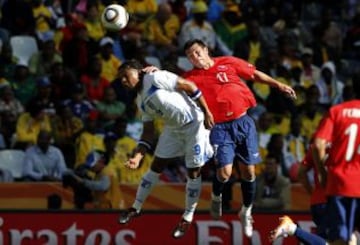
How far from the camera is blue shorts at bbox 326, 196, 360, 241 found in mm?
15305

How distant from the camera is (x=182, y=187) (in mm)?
21781

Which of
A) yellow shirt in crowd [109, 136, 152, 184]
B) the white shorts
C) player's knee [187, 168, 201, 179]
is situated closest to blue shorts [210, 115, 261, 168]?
the white shorts

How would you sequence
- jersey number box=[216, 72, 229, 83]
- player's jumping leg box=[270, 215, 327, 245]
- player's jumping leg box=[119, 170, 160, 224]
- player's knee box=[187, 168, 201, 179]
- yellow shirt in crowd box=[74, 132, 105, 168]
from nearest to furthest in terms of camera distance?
player's jumping leg box=[270, 215, 327, 245]
jersey number box=[216, 72, 229, 83]
player's knee box=[187, 168, 201, 179]
player's jumping leg box=[119, 170, 160, 224]
yellow shirt in crowd box=[74, 132, 105, 168]

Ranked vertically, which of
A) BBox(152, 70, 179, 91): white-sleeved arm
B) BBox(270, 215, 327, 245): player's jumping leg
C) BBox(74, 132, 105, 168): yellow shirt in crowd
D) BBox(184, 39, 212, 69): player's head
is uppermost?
BBox(184, 39, 212, 69): player's head

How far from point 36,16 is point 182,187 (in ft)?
16.1

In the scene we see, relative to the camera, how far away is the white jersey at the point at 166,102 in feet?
55.2

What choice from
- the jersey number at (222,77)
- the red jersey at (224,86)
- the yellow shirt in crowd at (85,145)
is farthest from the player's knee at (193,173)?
the yellow shirt in crowd at (85,145)

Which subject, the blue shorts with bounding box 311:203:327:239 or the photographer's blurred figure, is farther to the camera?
the photographer's blurred figure

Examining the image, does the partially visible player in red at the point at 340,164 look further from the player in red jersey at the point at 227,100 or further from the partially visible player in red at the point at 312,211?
the player in red jersey at the point at 227,100

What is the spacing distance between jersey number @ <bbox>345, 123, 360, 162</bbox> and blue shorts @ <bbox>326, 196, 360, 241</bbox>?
441 millimetres

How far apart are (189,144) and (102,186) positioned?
4135 mm

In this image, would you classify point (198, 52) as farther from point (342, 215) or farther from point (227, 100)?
Result: point (342, 215)

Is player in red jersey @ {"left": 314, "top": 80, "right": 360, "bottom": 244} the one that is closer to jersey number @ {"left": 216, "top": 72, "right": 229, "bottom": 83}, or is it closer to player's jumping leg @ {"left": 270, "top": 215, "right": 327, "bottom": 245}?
player's jumping leg @ {"left": 270, "top": 215, "right": 327, "bottom": 245}

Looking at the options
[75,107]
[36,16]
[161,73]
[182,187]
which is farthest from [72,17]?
[161,73]
